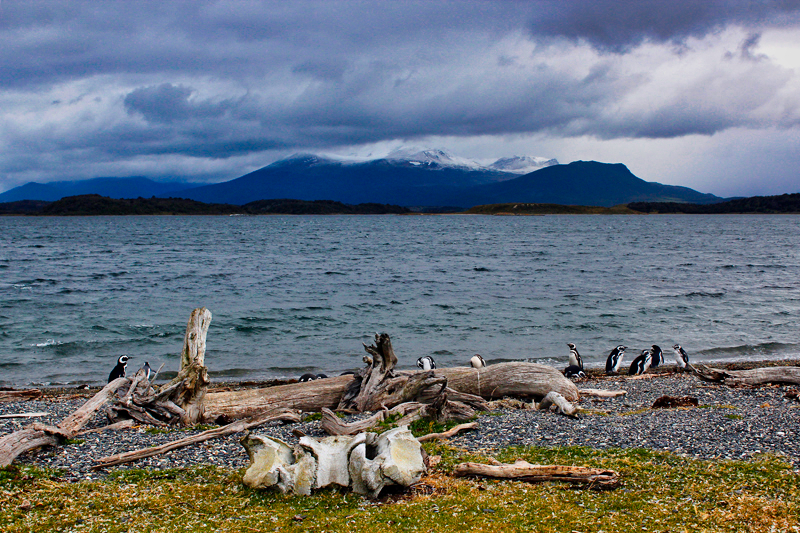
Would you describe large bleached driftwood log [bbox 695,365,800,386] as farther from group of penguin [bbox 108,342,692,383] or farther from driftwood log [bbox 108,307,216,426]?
driftwood log [bbox 108,307,216,426]

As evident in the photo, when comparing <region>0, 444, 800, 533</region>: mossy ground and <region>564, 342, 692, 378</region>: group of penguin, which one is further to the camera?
<region>564, 342, 692, 378</region>: group of penguin

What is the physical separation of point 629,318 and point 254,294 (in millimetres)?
26641

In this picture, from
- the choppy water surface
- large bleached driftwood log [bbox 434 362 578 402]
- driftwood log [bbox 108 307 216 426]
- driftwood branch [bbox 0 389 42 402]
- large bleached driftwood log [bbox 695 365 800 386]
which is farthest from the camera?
the choppy water surface

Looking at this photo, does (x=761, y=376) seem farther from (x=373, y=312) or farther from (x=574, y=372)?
(x=373, y=312)

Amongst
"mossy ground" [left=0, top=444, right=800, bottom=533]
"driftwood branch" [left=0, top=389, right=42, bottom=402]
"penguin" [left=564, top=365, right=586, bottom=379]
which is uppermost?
"mossy ground" [left=0, top=444, right=800, bottom=533]

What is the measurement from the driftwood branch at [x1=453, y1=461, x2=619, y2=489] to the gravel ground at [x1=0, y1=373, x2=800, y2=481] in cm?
153

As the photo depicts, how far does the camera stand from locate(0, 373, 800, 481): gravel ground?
32.5 ft

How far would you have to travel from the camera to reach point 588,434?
11.2 meters

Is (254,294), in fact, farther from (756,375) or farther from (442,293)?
(756,375)

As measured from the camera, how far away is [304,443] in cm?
864

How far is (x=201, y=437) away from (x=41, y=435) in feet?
9.17

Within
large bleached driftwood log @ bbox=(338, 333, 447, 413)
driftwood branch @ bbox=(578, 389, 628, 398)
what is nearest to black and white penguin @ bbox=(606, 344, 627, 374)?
driftwood branch @ bbox=(578, 389, 628, 398)

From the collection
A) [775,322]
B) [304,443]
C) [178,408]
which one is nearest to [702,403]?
[304,443]

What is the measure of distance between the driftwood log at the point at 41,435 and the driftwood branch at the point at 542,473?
7.45 m
